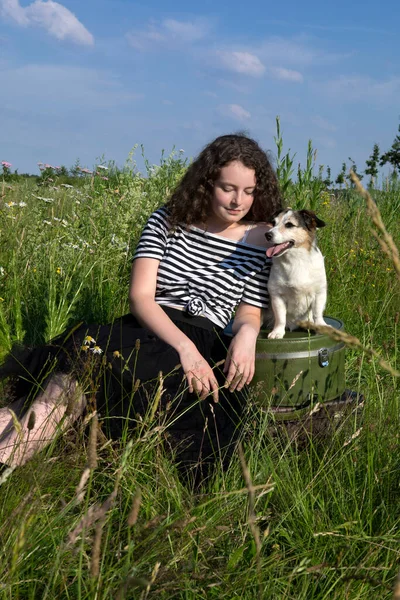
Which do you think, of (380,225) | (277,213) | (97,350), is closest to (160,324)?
(97,350)

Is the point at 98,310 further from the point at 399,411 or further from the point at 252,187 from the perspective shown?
the point at 399,411

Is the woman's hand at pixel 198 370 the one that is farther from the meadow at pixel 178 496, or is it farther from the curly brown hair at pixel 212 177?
the curly brown hair at pixel 212 177

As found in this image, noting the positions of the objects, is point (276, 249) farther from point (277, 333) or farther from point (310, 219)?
point (277, 333)

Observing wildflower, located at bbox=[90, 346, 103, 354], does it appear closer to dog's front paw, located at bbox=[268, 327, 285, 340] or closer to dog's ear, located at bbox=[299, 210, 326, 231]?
dog's front paw, located at bbox=[268, 327, 285, 340]

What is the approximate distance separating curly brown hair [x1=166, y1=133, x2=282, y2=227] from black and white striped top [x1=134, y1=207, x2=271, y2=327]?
0.08 metres

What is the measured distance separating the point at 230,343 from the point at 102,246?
76.2 inches

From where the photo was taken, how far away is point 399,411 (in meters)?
2.64

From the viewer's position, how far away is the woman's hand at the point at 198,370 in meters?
2.82

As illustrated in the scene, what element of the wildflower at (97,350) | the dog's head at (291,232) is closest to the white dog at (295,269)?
the dog's head at (291,232)

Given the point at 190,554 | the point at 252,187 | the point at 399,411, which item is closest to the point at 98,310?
the point at 252,187

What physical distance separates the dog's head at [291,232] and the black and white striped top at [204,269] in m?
0.28

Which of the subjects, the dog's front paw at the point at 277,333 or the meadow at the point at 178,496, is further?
the dog's front paw at the point at 277,333

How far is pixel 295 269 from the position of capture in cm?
325

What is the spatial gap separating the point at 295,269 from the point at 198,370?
0.78 m
